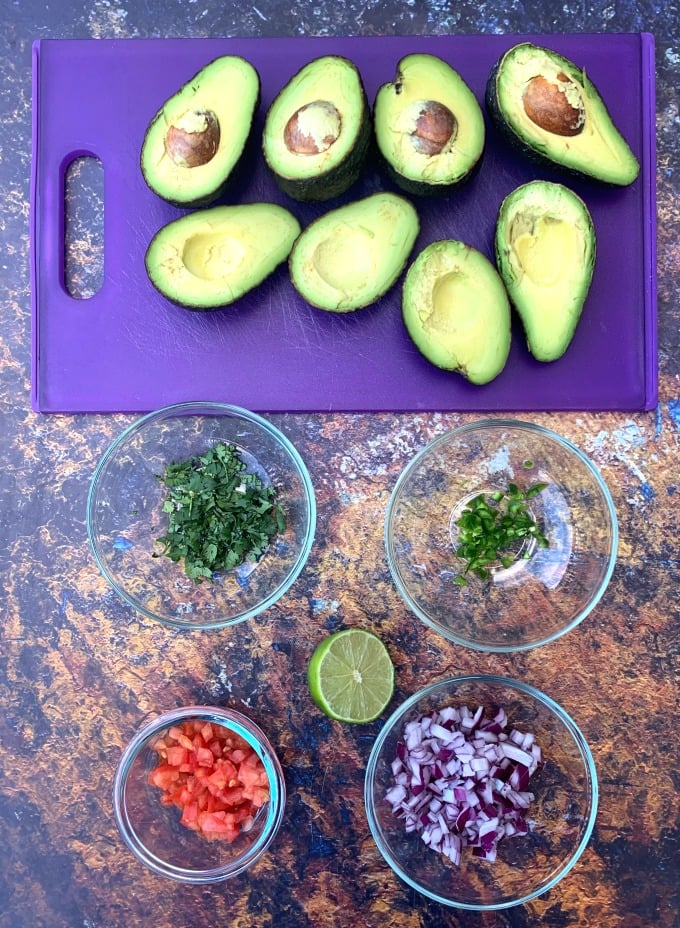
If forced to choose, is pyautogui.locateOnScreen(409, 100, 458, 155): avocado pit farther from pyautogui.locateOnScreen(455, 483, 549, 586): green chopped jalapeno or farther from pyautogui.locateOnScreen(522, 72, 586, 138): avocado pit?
pyautogui.locateOnScreen(455, 483, 549, 586): green chopped jalapeno

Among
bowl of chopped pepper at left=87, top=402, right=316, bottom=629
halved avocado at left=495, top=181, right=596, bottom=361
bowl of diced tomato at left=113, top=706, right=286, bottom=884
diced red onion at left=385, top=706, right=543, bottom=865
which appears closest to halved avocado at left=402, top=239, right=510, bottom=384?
halved avocado at left=495, top=181, right=596, bottom=361

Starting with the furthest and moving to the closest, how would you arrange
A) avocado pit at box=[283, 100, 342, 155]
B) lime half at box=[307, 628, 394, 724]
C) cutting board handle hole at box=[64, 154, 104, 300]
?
cutting board handle hole at box=[64, 154, 104, 300] < lime half at box=[307, 628, 394, 724] < avocado pit at box=[283, 100, 342, 155]

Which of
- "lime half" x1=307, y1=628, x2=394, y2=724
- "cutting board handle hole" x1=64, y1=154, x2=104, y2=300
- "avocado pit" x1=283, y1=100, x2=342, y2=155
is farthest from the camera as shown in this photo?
"cutting board handle hole" x1=64, y1=154, x2=104, y2=300

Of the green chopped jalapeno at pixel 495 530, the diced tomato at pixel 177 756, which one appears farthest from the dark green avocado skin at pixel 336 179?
the diced tomato at pixel 177 756

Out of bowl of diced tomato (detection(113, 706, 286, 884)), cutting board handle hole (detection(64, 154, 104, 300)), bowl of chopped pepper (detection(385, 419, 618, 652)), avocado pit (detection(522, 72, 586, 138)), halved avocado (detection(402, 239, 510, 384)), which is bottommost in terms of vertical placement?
bowl of diced tomato (detection(113, 706, 286, 884))

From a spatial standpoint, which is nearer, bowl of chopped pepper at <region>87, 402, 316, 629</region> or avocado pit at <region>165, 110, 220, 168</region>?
avocado pit at <region>165, 110, 220, 168</region>

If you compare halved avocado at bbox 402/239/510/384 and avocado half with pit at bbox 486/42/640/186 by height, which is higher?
avocado half with pit at bbox 486/42/640/186
